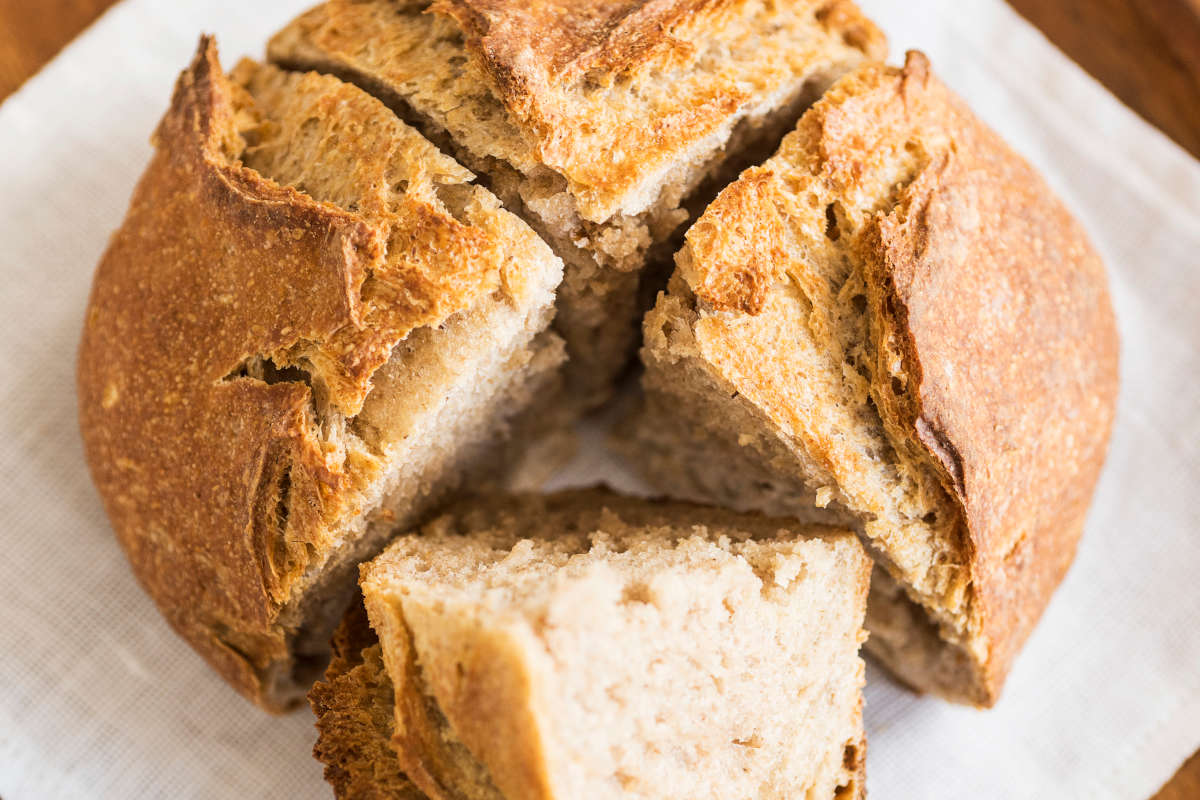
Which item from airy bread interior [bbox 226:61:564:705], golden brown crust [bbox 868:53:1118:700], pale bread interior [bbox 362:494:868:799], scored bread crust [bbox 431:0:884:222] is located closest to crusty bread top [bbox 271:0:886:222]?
scored bread crust [bbox 431:0:884:222]

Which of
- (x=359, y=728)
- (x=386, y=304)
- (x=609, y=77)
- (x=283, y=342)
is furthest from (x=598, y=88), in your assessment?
(x=359, y=728)

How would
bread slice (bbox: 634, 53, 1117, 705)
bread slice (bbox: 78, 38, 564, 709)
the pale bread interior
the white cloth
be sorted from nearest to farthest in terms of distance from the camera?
the pale bread interior → bread slice (bbox: 78, 38, 564, 709) → bread slice (bbox: 634, 53, 1117, 705) → the white cloth

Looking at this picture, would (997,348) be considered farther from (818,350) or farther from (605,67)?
(605,67)

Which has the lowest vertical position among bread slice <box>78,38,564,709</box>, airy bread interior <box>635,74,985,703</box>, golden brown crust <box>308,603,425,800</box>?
golden brown crust <box>308,603,425,800</box>

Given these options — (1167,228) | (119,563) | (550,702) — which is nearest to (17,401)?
(119,563)

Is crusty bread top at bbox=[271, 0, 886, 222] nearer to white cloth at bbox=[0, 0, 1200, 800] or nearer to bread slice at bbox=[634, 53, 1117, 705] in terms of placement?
bread slice at bbox=[634, 53, 1117, 705]

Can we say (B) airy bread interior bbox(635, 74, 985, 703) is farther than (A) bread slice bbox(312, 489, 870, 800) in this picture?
Yes

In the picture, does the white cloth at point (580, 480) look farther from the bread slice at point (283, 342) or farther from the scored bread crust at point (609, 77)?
the scored bread crust at point (609, 77)

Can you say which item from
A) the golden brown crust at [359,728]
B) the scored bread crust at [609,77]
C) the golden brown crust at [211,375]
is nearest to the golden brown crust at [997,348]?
the scored bread crust at [609,77]
